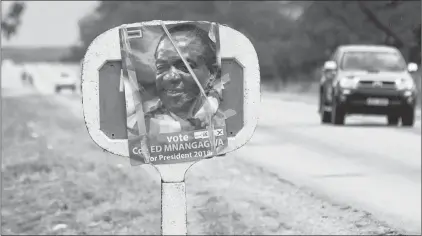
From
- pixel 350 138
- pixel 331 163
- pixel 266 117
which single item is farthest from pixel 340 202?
pixel 266 117

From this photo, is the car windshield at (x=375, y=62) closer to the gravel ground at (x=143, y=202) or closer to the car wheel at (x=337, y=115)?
the car wheel at (x=337, y=115)

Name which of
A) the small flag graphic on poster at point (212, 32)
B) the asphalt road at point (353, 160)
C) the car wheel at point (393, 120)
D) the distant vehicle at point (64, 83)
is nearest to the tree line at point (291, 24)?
the car wheel at point (393, 120)

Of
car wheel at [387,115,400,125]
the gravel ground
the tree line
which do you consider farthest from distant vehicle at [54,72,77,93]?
the gravel ground

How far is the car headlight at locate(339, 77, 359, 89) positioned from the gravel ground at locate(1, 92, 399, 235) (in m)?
6.83

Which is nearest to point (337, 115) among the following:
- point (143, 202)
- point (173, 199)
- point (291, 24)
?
point (143, 202)

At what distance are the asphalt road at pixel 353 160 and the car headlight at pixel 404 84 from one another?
0.89 metres

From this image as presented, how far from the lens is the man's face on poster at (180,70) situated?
10.7ft

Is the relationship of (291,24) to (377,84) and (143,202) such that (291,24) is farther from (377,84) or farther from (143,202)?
(143,202)

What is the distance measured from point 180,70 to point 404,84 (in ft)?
51.9

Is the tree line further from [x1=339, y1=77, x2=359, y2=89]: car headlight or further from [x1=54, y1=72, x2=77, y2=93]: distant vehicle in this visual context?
[x1=54, y1=72, x2=77, y2=93]: distant vehicle

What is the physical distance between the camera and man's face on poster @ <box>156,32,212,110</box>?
3.25 metres

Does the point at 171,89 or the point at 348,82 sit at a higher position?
the point at 171,89

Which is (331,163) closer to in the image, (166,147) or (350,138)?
(350,138)

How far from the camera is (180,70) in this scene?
3270 millimetres
